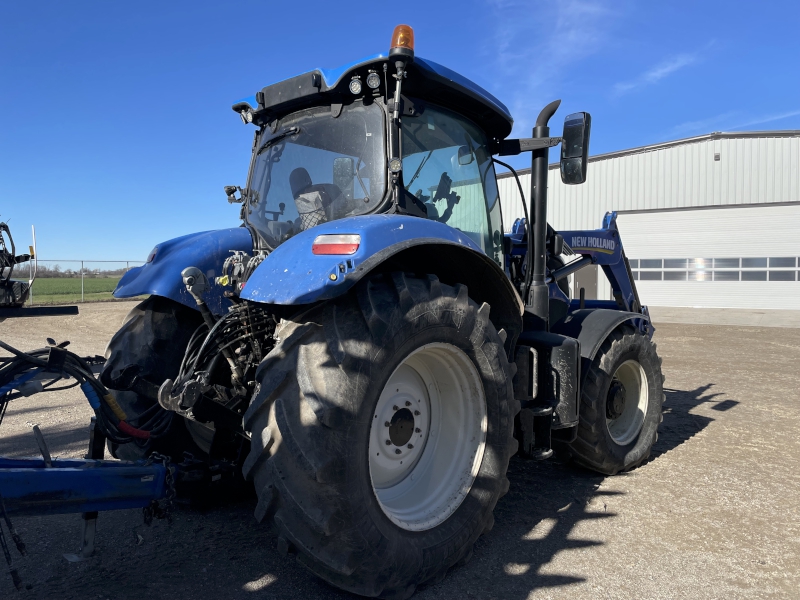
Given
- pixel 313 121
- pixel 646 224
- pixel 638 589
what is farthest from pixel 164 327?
pixel 646 224

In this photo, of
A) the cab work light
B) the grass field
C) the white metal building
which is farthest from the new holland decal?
the grass field

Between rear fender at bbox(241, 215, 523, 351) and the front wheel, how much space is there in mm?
158

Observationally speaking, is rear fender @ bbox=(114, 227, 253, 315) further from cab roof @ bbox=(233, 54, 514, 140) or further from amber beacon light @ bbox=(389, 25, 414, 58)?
amber beacon light @ bbox=(389, 25, 414, 58)

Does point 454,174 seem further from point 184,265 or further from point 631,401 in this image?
point 631,401

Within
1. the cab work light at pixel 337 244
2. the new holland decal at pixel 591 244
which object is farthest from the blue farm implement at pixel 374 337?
the new holland decal at pixel 591 244

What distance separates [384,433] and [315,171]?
1489 mm

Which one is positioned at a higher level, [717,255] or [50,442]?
[717,255]

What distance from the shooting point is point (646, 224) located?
2108cm

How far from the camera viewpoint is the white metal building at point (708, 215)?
19125 millimetres

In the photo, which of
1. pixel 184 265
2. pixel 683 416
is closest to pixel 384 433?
pixel 184 265

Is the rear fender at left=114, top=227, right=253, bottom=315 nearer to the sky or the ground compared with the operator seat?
nearer to the ground

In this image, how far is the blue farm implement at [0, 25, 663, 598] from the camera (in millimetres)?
2186

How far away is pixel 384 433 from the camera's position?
106 inches

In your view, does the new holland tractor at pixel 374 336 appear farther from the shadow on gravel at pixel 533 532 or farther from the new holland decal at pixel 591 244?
the new holland decal at pixel 591 244
